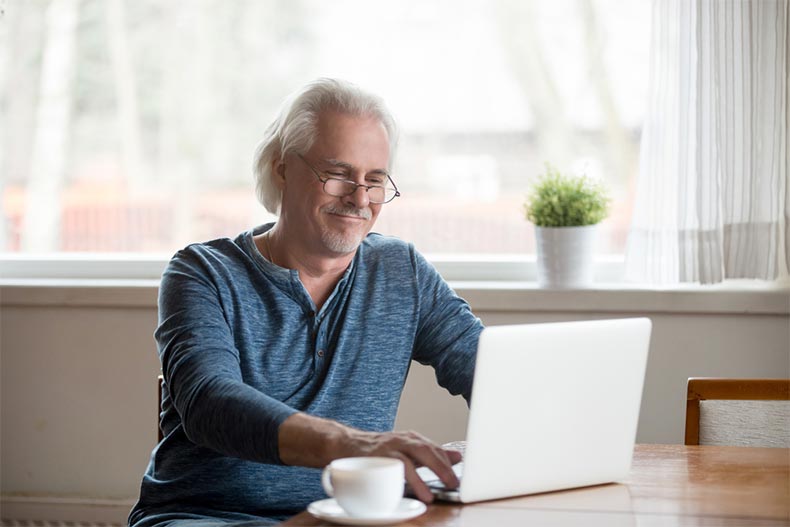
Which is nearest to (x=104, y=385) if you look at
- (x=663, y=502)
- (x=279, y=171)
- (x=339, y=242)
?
(x=279, y=171)

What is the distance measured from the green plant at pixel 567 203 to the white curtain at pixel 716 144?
115 millimetres

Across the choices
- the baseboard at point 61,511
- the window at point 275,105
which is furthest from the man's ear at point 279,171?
the baseboard at point 61,511

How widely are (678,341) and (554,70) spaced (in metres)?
0.87

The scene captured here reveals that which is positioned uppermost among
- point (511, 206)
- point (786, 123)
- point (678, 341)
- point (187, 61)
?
point (187, 61)

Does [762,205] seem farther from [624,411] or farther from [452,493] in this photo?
[452,493]

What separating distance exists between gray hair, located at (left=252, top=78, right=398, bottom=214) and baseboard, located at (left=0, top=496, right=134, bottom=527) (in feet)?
4.90

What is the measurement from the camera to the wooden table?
1.17 meters

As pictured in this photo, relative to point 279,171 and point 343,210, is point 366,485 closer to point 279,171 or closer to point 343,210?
point 343,210

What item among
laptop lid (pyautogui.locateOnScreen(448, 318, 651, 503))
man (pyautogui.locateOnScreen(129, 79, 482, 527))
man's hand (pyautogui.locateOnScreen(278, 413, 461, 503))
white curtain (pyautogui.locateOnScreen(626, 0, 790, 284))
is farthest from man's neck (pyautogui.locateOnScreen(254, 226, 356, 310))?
white curtain (pyautogui.locateOnScreen(626, 0, 790, 284))

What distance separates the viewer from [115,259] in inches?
122

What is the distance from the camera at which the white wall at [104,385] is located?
2730 mm

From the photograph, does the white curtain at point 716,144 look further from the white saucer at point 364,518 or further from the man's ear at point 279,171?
the white saucer at point 364,518

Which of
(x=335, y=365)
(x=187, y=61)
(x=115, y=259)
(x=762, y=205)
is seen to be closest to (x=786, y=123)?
(x=762, y=205)

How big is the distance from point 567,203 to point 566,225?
0.06 metres
